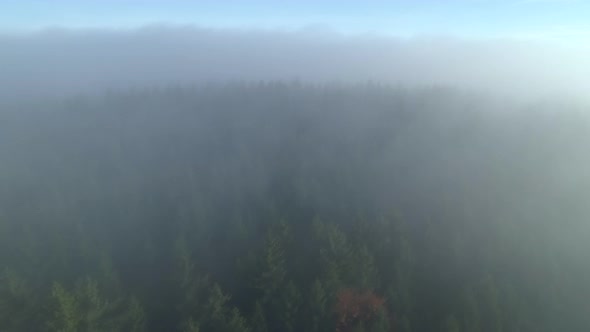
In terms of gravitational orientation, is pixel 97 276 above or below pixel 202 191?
below

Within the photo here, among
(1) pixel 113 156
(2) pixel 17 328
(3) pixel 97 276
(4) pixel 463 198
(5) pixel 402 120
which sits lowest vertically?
(2) pixel 17 328

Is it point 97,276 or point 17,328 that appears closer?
point 17,328

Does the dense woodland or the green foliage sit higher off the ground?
the dense woodland

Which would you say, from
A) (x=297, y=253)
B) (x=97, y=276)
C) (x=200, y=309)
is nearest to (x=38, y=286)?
(x=97, y=276)

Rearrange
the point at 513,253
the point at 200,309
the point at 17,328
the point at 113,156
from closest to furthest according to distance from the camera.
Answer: the point at 17,328, the point at 200,309, the point at 513,253, the point at 113,156

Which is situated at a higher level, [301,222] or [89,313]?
[301,222]

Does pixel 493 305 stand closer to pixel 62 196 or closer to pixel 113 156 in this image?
pixel 62 196

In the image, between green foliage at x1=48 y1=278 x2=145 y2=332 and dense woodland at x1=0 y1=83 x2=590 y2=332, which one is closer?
green foliage at x1=48 y1=278 x2=145 y2=332

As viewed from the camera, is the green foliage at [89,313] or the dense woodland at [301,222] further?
the dense woodland at [301,222]
